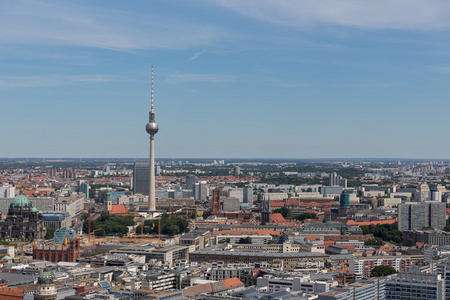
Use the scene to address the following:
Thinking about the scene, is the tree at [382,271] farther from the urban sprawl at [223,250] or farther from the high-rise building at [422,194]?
the high-rise building at [422,194]

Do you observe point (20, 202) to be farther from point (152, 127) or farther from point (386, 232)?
point (386, 232)

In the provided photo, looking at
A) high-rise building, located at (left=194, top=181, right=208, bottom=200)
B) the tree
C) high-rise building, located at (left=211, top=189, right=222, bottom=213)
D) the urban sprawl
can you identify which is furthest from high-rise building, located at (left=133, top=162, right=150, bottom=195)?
the tree

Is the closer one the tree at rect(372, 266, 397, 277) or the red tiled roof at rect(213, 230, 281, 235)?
the tree at rect(372, 266, 397, 277)

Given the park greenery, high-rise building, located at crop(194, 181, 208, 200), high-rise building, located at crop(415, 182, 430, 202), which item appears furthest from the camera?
high-rise building, located at crop(194, 181, 208, 200)

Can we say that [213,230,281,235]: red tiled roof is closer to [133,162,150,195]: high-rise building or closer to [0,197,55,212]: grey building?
[0,197,55,212]: grey building

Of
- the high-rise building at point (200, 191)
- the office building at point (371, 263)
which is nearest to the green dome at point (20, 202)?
the office building at point (371, 263)

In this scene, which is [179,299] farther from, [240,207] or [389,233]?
[240,207]
